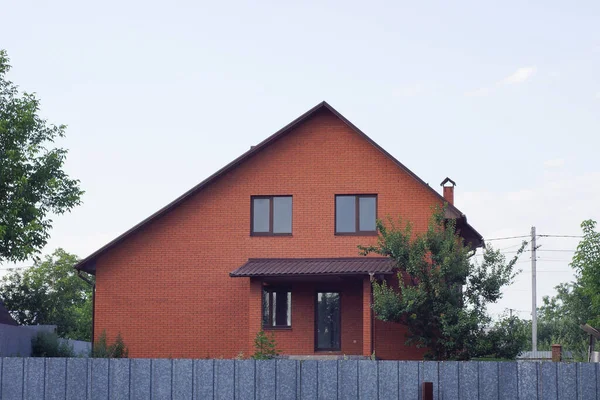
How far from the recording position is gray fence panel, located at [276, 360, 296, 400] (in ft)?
56.0

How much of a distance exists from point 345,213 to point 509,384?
15958mm

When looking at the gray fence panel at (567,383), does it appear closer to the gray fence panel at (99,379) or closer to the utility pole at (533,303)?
the gray fence panel at (99,379)

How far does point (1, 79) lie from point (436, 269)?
16.6 metres

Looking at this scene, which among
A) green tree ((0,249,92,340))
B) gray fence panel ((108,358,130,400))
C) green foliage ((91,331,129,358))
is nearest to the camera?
gray fence panel ((108,358,130,400))

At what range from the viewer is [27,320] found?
58969mm

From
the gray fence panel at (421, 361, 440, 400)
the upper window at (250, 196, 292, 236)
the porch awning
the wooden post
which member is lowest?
the wooden post

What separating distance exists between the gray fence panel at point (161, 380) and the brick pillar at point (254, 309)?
12965 mm

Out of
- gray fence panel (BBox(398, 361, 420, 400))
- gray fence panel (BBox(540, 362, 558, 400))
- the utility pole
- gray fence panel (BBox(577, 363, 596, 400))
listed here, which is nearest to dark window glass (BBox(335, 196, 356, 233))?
gray fence panel (BBox(398, 361, 420, 400))

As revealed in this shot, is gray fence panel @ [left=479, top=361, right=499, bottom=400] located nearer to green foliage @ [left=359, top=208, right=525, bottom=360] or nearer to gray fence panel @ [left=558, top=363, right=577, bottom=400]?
gray fence panel @ [left=558, top=363, right=577, bottom=400]

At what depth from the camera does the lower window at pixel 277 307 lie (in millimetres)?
31875

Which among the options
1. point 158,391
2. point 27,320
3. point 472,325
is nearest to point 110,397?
point 158,391

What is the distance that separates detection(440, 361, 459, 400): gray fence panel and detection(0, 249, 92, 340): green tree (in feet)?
144

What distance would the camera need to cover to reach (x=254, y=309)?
3044 cm

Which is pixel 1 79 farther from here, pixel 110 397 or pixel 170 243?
pixel 110 397
